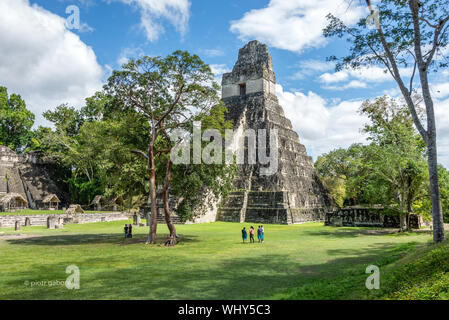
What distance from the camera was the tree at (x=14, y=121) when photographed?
43219 millimetres

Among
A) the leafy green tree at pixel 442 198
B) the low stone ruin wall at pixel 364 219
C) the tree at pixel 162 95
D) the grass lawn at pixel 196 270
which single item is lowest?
the grass lawn at pixel 196 270

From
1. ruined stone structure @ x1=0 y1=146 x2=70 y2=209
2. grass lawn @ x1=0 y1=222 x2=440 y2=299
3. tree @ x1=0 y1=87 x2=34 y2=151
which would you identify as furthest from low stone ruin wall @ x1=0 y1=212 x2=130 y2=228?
tree @ x1=0 y1=87 x2=34 y2=151

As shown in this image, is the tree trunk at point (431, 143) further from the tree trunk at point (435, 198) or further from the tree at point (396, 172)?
the tree at point (396, 172)

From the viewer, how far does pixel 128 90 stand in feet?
49.6

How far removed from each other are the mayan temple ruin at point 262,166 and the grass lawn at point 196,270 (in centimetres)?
1294

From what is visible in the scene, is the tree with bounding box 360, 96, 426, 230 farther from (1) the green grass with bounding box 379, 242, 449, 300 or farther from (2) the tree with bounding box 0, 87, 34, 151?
(2) the tree with bounding box 0, 87, 34, 151

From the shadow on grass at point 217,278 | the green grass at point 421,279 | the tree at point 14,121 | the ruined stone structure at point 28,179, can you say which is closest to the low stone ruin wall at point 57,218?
the ruined stone structure at point 28,179

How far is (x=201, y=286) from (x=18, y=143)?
4915cm

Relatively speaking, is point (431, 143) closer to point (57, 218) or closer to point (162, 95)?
point (162, 95)

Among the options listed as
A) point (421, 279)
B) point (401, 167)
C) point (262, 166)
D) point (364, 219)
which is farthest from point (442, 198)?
point (262, 166)

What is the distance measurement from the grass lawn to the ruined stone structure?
26.8 m

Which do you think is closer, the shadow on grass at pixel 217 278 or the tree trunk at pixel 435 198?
the shadow on grass at pixel 217 278
